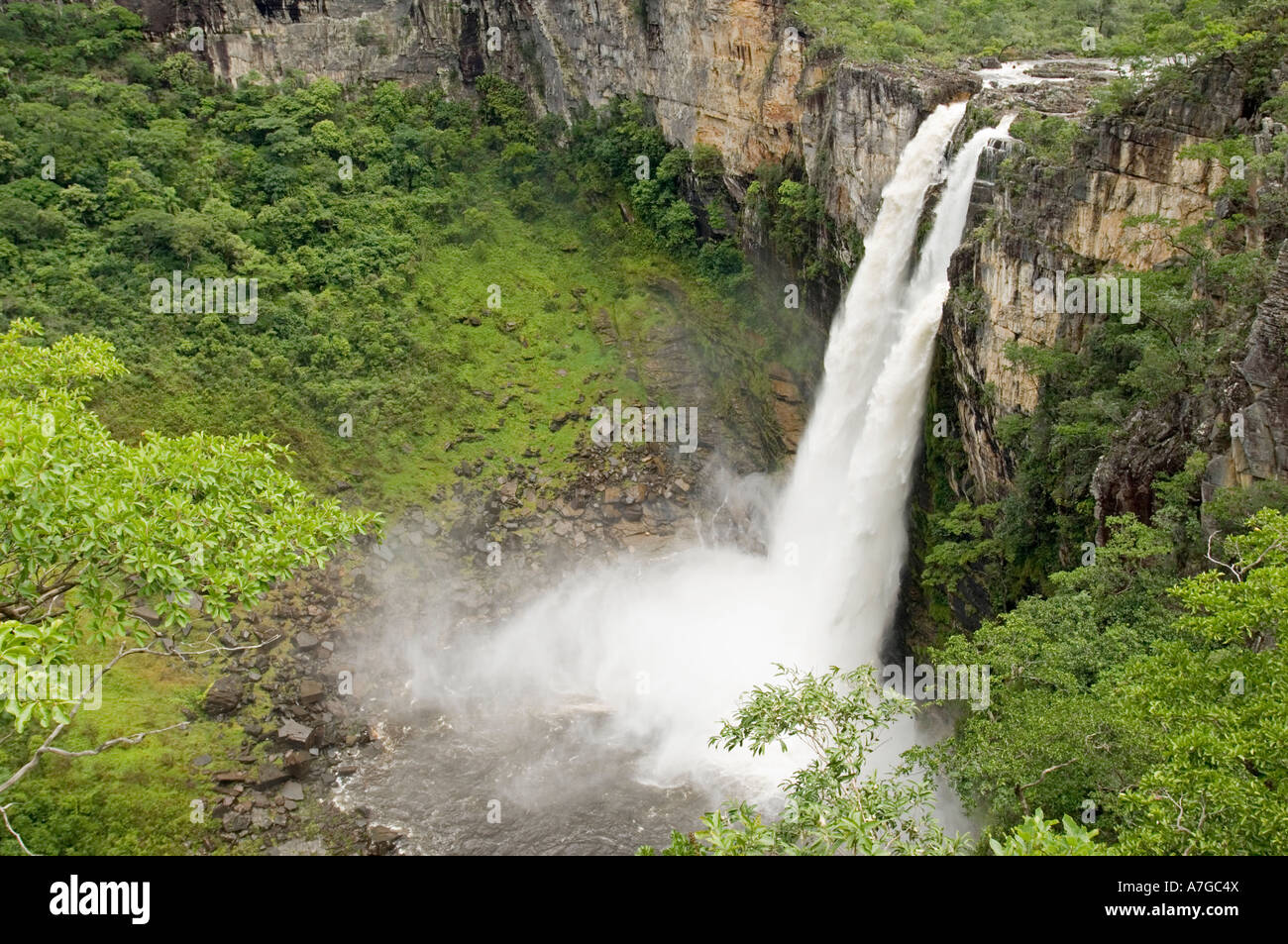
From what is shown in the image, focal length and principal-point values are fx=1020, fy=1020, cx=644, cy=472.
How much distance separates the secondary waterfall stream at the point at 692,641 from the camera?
878 inches

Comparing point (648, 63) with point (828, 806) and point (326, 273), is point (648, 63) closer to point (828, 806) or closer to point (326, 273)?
point (326, 273)

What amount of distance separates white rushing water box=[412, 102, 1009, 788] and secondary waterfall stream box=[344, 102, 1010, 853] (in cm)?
5

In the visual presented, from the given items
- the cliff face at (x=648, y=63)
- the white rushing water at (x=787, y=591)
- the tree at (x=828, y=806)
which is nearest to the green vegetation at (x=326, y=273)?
the cliff face at (x=648, y=63)

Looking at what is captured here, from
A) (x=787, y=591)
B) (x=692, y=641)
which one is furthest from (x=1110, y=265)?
(x=692, y=641)

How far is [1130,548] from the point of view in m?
14.7

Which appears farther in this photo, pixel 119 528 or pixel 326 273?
pixel 326 273

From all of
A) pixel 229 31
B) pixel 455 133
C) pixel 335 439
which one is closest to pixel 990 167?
pixel 335 439

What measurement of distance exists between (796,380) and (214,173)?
21.1m

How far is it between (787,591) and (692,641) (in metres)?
3.05


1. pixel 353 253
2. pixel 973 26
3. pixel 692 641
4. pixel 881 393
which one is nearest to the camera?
pixel 881 393

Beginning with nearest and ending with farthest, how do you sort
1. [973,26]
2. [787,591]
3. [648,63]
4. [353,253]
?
[787,591] → [973,26] → [353,253] → [648,63]

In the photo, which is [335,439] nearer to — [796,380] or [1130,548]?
[796,380]

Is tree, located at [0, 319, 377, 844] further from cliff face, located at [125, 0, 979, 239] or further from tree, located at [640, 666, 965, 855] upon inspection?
cliff face, located at [125, 0, 979, 239]

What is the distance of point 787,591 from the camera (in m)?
28.9
